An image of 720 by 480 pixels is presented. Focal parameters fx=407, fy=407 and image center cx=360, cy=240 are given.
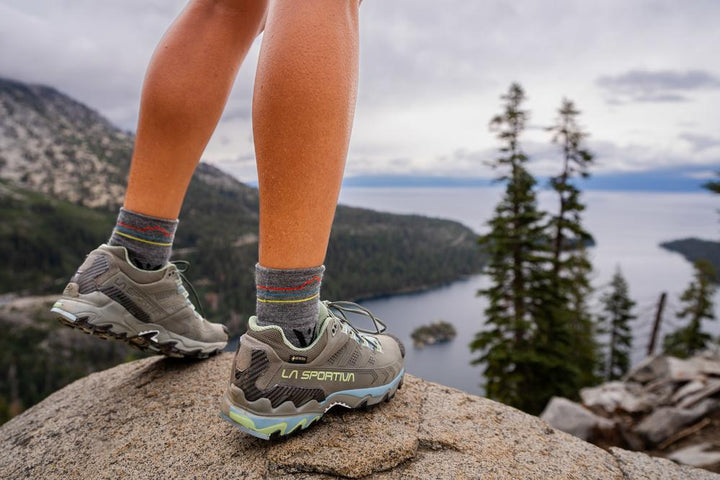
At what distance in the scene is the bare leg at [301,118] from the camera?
96cm

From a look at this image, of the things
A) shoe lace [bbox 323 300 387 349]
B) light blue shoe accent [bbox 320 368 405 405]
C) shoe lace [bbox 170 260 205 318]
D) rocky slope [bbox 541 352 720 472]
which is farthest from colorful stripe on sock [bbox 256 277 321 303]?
rocky slope [bbox 541 352 720 472]

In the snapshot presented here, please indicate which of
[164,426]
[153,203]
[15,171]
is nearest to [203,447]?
[164,426]

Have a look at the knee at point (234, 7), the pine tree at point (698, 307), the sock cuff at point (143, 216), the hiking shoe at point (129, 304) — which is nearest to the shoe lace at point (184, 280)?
the hiking shoe at point (129, 304)

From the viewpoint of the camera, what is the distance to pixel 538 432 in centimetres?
157

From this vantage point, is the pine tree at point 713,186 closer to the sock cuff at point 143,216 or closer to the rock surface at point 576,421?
the rock surface at point 576,421

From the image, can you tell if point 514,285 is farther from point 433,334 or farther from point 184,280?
point 433,334

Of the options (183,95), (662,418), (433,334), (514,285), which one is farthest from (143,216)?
(433,334)

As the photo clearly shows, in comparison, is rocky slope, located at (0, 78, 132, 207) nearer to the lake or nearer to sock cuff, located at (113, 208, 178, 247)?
the lake

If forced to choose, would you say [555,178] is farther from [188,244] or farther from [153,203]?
[188,244]

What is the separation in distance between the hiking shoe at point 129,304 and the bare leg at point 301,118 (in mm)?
691

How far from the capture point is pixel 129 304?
146cm

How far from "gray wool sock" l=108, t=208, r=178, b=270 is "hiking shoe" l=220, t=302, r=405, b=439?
55cm

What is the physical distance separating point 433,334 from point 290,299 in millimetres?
55696

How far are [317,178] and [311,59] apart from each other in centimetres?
28
